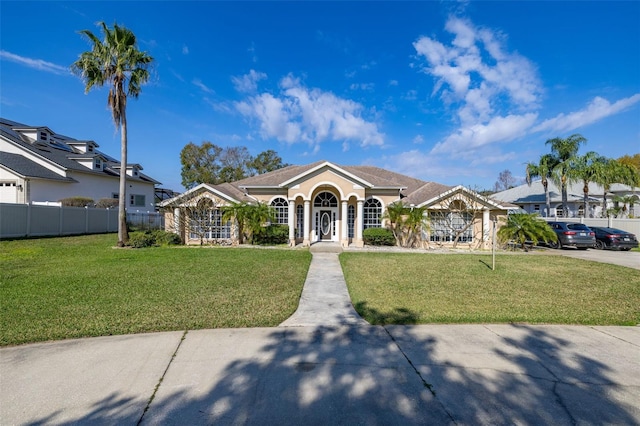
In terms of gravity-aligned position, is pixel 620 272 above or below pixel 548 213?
below

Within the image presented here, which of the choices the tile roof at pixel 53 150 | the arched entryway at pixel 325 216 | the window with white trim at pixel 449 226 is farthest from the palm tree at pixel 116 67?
the window with white trim at pixel 449 226

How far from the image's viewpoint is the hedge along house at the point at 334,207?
59.8 feet

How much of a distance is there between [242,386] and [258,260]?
921cm

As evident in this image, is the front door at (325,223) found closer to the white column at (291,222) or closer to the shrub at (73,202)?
the white column at (291,222)

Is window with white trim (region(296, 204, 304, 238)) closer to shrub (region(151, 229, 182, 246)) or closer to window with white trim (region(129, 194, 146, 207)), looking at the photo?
shrub (region(151, 229, 182, 246))

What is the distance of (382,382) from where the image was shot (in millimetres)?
3541

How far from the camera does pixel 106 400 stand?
3.16m

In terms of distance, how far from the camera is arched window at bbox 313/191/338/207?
64.8ft

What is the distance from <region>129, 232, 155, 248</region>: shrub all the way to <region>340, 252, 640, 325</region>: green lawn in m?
12.1

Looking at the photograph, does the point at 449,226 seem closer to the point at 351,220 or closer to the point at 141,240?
the point at 351,220

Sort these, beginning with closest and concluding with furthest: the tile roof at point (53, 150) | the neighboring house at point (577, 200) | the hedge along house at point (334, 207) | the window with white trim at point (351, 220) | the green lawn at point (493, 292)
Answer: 1. the green lawn at point (493, 292)
2. the hedge along house at point (334, 207)
3. the window with white trim at point (351, 220)
4. the tile roof at point (53, 150)
5. the neighboring house at point (577, 200)

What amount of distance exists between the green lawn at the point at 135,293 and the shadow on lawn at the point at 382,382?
126cm

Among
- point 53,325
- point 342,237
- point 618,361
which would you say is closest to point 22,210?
point 53,325

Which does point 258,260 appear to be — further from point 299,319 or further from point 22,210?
point 22,210
